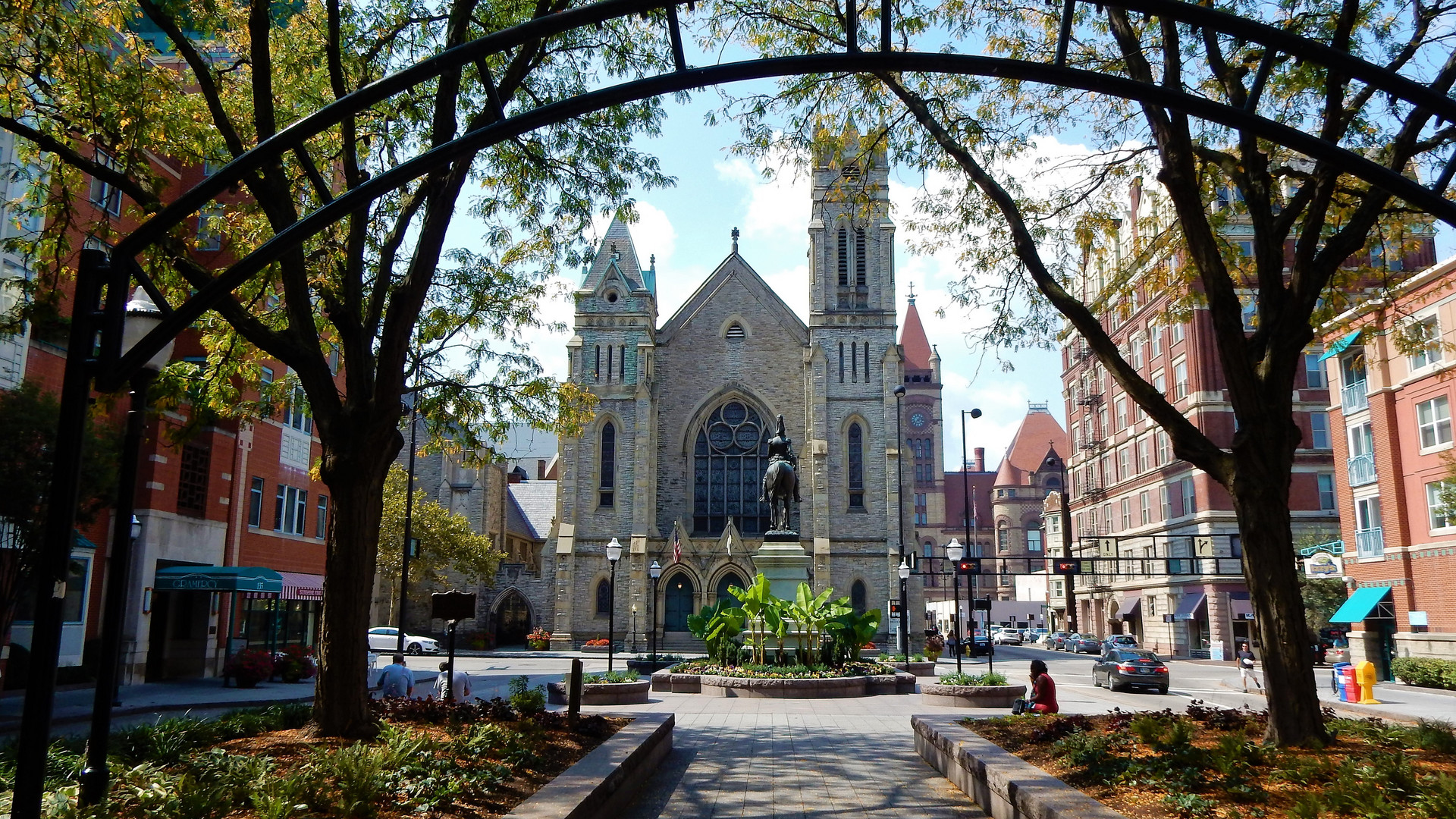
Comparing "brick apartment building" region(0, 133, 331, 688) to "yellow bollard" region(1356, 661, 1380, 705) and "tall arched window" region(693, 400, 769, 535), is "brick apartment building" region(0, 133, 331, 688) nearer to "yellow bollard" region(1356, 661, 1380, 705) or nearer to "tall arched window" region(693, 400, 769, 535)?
"tall arched window" region(693, 400, 769, 535)

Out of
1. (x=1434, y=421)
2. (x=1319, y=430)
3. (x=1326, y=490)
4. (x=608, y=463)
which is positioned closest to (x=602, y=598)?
(x=608, y=463)

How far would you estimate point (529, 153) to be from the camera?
12867mm

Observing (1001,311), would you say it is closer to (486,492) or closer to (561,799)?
(561,799)

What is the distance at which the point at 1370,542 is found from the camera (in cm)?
Result: 3378

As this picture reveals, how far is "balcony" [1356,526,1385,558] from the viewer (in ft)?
109

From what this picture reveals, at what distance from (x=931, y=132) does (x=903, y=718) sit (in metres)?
10.1

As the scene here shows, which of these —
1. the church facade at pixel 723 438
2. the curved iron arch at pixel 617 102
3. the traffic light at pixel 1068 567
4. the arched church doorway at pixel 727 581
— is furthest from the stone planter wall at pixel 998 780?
the arched church doorway at pixel 727 581

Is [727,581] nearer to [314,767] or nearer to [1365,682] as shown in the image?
[1365,682]

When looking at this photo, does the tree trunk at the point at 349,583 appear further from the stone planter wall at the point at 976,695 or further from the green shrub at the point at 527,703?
the stone planter wall at the point at 976,695

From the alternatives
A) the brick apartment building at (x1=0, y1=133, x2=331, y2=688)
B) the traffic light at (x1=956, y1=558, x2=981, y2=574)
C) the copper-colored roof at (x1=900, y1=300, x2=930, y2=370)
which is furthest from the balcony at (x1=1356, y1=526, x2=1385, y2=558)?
the copper-colored roof at (x1=900, y1=300, x2=930, y2=370)

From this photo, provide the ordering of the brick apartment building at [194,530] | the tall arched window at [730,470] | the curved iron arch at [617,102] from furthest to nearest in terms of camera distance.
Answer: the tall arched window at [730,470], the brick apartment building at [194,530], the curved iron arch at [617,102]

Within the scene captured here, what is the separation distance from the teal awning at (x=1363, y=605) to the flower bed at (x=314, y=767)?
29192mm

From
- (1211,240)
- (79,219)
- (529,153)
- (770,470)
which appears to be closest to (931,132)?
(1211,240)

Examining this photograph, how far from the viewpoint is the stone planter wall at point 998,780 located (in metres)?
6.96
